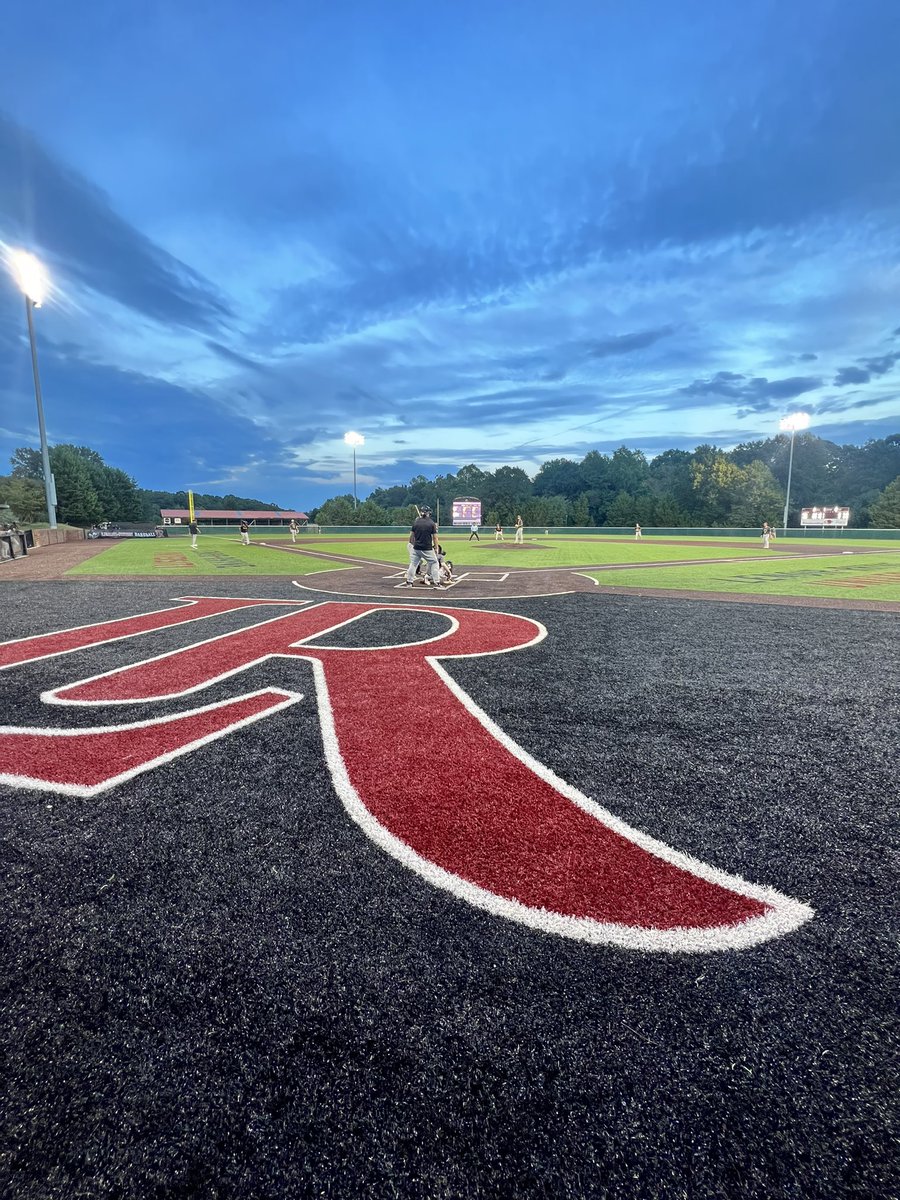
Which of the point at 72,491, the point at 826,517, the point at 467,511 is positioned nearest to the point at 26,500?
the point at 72,491

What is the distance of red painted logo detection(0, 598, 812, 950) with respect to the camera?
2.54 metres

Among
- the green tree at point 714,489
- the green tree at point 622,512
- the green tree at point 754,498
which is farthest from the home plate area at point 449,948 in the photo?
the green tree at point 622,512

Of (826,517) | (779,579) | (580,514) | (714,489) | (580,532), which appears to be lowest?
(779,579)

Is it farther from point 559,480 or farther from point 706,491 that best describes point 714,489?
point 559,480

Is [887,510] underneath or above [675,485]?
underneath

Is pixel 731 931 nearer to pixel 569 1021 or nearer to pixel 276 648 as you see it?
pixel 569 1021

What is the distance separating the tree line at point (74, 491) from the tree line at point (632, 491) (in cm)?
14

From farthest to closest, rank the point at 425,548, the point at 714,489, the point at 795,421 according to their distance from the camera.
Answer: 1. the point at 714,489
2. the point at 795,421
3. the point at 425,548

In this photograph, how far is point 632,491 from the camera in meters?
102

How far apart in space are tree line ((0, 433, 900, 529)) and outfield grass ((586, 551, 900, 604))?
158ft

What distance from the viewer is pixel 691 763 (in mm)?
4082

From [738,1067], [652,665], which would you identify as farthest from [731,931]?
[652,665]

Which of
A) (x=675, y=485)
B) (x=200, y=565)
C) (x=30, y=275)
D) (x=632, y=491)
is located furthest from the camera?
(x=632, y=491)

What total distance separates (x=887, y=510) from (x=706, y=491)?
22895mm
